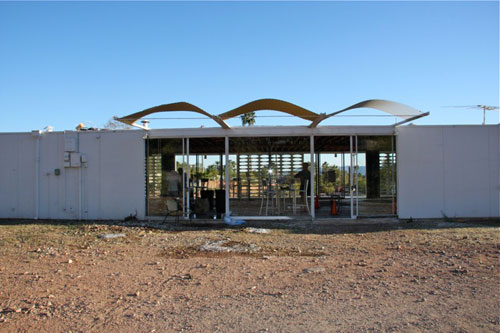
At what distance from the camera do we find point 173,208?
1070 centimetres

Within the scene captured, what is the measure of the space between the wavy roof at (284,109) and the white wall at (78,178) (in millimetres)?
1486

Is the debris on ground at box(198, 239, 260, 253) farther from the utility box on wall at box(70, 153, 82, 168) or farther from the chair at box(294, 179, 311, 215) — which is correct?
the utility box on wall at box(70, 153, 82, 168)

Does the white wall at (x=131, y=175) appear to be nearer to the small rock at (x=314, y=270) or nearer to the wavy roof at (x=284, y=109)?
the wavy roof at (x=284, y=109)

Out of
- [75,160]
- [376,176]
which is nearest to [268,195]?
[376,176]

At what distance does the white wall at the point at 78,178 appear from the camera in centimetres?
1124

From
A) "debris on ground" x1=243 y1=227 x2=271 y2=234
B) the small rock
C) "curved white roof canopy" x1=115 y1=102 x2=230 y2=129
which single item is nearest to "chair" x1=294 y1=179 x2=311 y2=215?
"debris on ground" x1=243 y1=227 x2=271 y2=234

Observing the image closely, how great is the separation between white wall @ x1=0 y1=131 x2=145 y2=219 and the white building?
28 millimetres

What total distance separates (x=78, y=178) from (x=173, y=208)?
9.88 feet

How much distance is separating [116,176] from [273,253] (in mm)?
6201

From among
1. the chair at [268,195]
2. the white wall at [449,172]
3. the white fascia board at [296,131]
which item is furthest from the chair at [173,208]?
the white wall at [449,172]

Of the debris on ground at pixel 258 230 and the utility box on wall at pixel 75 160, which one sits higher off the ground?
the utility box on wall at pixel 75 160

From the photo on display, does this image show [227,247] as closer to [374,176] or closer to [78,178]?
[374,176]

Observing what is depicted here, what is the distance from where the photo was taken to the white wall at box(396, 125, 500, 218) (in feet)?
35.1

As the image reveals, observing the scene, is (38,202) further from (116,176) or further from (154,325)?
(154,325)
